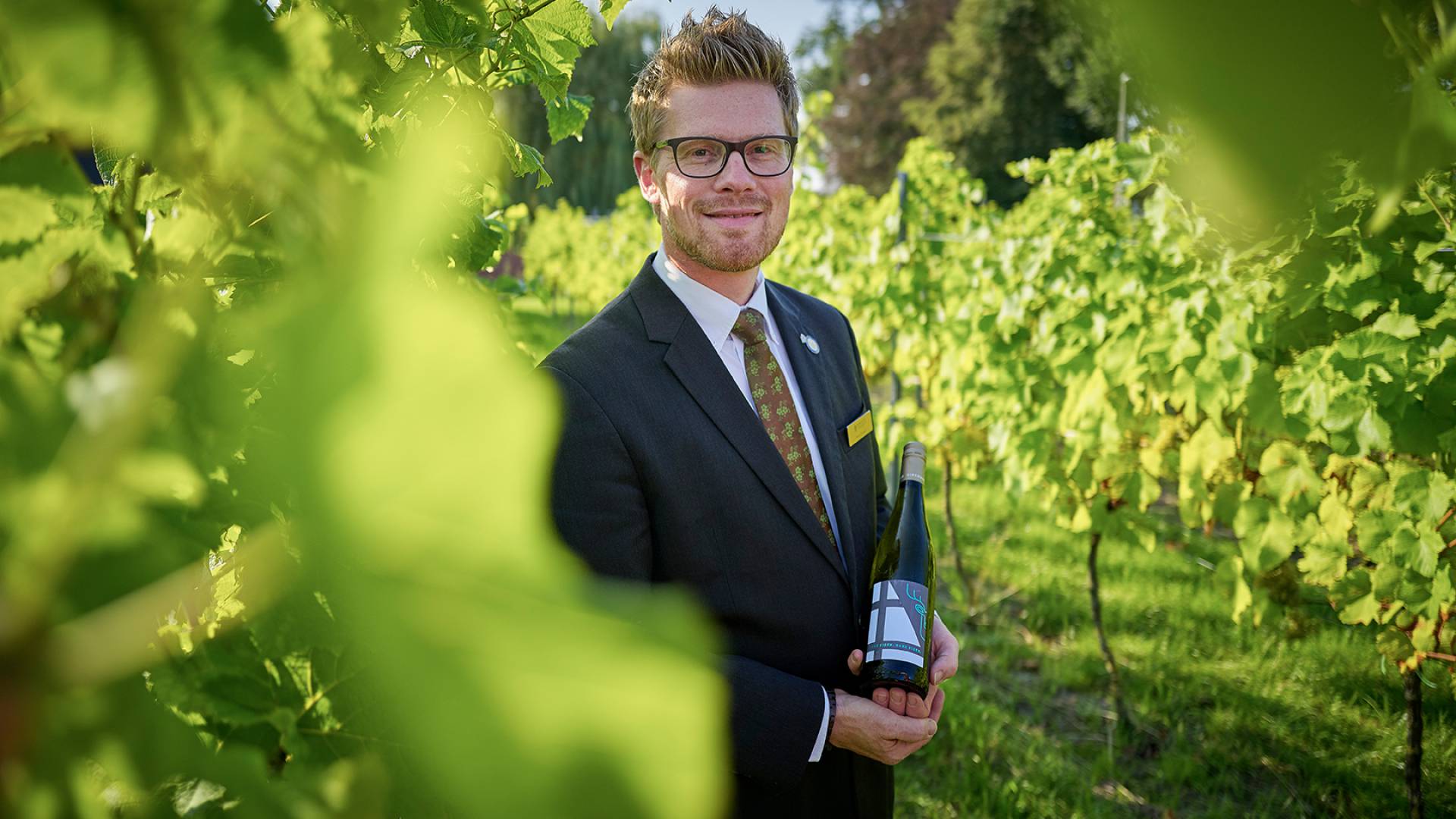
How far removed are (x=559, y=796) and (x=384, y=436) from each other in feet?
0.31

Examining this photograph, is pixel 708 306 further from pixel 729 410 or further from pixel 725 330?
A: pixel 729 410

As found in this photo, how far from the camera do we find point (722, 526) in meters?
1.84

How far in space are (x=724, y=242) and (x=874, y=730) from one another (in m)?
1.14

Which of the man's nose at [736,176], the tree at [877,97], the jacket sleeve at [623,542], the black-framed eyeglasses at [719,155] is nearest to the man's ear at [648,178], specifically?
the black-framed eyeglasses at [719,155]

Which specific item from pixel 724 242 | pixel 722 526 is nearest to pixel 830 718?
pixel 722 526

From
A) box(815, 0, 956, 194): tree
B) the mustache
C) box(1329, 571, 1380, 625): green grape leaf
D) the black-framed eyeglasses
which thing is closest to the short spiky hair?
the black-framed eyeglasses

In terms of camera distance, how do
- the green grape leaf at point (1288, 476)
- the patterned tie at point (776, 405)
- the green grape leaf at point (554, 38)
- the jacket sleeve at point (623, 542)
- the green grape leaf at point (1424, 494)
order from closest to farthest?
1. the green grape leaf at point (554, 38)
2. the jacket sleeve at point (623, 542)
3. the patterned tie at point (776, 405)
4. the green grape leaf at point (1424, 494)
5. the green grape leaf at point (1288, 476)

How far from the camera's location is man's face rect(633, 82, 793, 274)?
2.15 meters

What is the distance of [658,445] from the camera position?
1.81m

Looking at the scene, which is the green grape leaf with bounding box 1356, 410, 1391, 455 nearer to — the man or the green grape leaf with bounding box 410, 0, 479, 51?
the man

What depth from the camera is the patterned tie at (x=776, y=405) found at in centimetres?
207

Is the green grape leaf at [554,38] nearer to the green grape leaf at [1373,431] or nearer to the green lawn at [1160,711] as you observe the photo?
the green lawn at [1160,711]

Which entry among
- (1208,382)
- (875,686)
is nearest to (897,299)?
(1208,382)

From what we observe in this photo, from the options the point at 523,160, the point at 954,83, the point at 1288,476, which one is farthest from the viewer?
the point at 954,83
